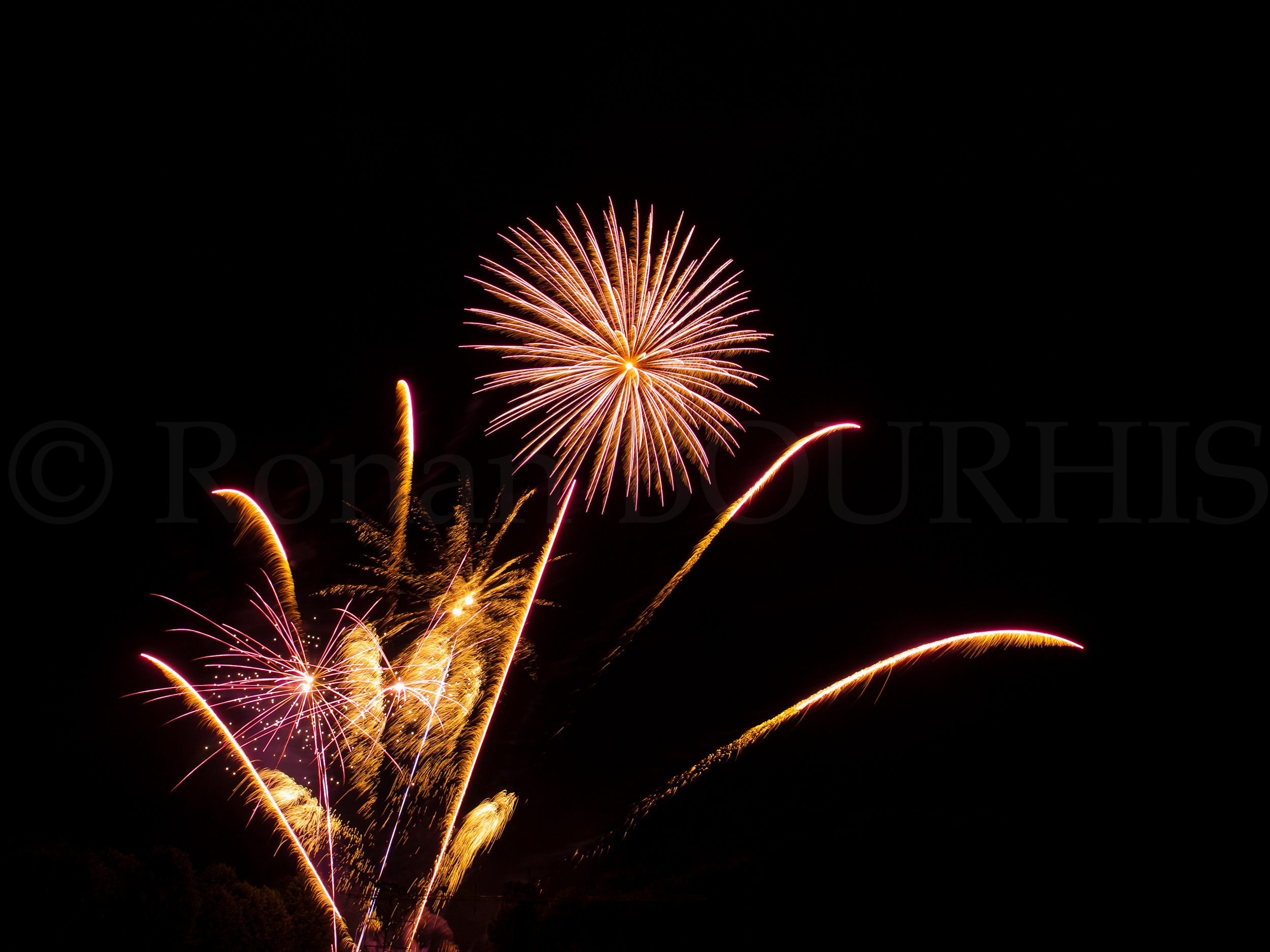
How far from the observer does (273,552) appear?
36.3 ft

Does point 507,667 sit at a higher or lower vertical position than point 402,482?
lower

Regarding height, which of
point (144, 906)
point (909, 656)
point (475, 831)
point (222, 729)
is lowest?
point (144, 906)

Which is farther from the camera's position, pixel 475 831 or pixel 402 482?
pixel 475 831

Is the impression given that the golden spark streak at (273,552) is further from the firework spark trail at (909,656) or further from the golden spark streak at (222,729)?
the firework spark trail at (909,656)

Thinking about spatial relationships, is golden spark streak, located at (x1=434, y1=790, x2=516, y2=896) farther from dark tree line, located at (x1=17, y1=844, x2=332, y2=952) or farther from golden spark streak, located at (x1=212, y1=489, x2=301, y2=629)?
golden spark streak, located at (x1=212, y1=489, x2=301, y2=629)

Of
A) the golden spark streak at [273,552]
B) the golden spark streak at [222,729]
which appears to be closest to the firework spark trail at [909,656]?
the golden spark streak at [273,552]

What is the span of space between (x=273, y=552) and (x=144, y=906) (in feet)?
26.5

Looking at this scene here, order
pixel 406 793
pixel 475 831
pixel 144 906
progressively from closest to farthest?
1. pixel 406 793
2. pixel 144 906
3. pixel 475 831

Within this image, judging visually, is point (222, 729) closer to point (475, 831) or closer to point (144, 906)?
point (475, 831)

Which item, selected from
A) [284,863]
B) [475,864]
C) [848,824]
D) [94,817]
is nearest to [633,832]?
[475,864]

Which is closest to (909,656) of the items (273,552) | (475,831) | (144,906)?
(475,831)

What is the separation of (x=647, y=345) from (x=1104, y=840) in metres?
13.4

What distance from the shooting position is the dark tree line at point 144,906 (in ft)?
39.9

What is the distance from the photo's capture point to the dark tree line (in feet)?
39.9
